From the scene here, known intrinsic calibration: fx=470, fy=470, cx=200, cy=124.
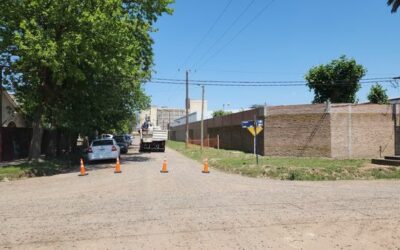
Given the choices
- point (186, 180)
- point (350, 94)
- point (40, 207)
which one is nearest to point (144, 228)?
point (40, 207)

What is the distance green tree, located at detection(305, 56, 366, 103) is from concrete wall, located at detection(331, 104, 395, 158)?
1104cm

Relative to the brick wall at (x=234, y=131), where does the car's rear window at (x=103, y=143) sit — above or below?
below

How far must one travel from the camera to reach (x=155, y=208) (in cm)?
1129

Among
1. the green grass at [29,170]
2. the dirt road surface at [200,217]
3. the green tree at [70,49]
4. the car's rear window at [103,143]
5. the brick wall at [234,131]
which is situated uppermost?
the green tree at [70,49]

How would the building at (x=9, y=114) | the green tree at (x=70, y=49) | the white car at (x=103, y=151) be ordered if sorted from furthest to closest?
the building at (x=9, y=114) < the white car at (x=103, y=151) < the green tree at (x=70, y=49)

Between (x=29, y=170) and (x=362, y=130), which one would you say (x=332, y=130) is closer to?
(x=362, y=130)

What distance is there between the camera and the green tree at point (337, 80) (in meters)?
43.9

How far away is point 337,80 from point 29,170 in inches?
1228

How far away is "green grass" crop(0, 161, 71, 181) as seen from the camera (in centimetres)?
2077

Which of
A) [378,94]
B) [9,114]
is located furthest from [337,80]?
[9,114]

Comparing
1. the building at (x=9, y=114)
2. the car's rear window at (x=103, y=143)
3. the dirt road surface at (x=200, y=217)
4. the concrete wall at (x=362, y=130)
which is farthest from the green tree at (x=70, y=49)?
the concrete wall at (x=362, y=130)

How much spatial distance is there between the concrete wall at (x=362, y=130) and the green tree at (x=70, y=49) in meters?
14.4

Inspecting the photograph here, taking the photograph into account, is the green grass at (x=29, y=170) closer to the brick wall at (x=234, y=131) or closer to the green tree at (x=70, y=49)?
the green tree at (x=70, y=49)

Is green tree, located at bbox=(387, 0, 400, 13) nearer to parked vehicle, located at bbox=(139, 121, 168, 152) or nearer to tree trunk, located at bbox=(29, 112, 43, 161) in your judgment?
tree trunk, located at bbox=(29, 112, 43, 161)
